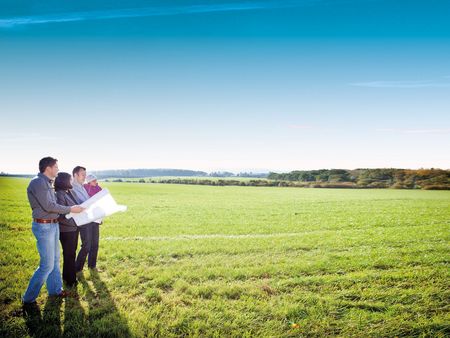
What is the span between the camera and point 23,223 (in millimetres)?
18188

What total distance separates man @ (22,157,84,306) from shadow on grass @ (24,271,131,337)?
564 mm

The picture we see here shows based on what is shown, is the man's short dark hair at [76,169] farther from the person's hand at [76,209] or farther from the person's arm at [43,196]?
the person's arm at [43,196]

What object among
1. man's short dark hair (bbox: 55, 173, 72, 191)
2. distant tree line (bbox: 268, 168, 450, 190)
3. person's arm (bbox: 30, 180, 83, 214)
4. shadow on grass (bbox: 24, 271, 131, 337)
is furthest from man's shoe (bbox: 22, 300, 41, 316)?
distant tree line (bbox: 268, 168, 450, 190)

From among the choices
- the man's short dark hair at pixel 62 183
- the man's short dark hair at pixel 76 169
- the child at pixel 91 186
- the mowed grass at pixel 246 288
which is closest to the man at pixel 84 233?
the man's short dark hair at pixel 76 169

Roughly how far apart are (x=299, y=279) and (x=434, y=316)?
10.2ft

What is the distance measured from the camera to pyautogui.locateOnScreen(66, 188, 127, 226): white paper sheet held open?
7.02 meters

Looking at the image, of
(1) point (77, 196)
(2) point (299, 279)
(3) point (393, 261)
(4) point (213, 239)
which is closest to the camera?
(1) point (77, 196)

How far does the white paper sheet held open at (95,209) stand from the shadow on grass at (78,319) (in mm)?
1742

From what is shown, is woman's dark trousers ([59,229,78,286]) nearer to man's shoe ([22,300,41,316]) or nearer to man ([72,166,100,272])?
man ([72,166,100,272])

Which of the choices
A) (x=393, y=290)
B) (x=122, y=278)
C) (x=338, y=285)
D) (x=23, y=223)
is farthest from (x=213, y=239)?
(x=23, y=223)

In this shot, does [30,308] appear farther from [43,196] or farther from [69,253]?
[43,196]

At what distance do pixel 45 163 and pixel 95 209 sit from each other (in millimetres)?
1476

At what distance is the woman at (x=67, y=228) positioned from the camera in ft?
23.8

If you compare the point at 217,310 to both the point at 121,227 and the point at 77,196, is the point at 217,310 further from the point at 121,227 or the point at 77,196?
the point at 121,227
